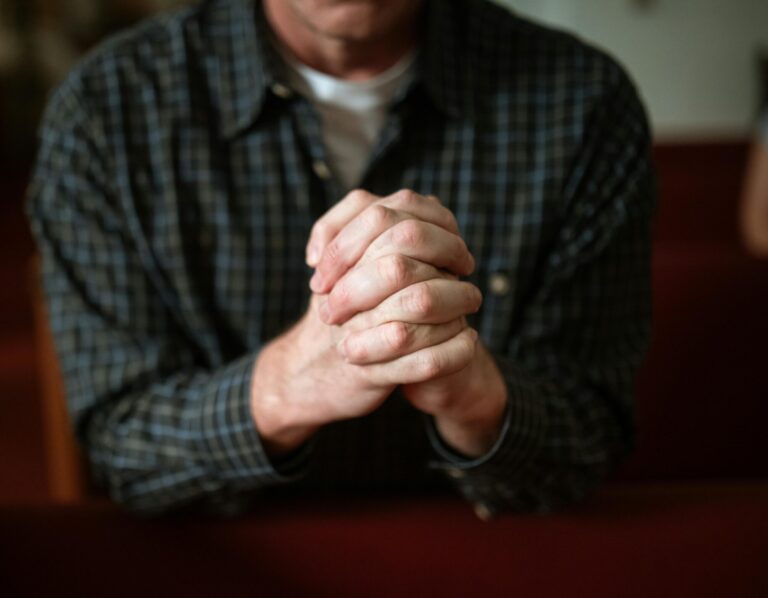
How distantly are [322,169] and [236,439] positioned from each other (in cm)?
33

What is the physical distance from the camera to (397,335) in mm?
702

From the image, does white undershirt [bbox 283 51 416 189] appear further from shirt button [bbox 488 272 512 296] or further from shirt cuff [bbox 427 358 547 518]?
shirt cuff [bbox 427 358 547 518]

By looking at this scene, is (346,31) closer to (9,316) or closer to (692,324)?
(692,324)

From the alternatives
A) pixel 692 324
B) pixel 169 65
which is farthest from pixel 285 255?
pixel 692 324

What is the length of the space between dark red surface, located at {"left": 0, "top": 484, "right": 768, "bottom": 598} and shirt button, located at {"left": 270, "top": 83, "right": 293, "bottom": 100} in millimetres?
465

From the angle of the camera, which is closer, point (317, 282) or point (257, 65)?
point (317, 282)

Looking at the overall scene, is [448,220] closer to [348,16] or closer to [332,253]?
[332,253]

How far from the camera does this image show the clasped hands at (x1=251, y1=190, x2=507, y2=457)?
71 cm

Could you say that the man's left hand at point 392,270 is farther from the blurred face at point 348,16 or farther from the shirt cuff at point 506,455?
the blurred face at point 348,16

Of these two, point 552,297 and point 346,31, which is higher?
point 346,31

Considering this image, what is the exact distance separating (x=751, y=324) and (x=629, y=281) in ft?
1.43

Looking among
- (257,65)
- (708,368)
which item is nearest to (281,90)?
(257,65)

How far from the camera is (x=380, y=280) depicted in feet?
2.32

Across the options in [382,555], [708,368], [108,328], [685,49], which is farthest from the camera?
[685,49]
